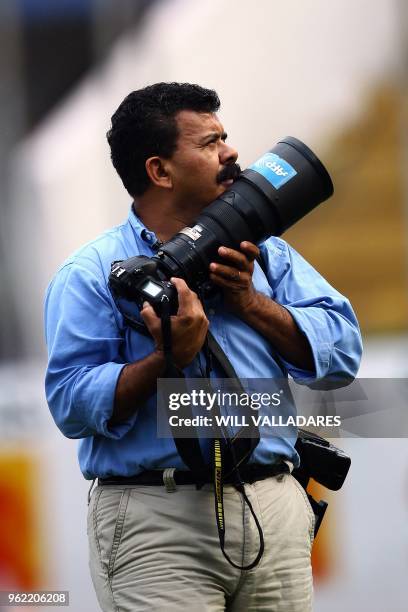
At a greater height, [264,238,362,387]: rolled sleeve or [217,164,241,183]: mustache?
[217,164,241,183]: mustache

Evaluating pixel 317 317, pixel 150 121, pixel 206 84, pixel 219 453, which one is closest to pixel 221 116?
pixel 206 84

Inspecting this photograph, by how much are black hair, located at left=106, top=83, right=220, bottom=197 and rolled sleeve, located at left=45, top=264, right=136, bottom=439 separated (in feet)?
1.01

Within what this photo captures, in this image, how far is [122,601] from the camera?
2236 millimetres

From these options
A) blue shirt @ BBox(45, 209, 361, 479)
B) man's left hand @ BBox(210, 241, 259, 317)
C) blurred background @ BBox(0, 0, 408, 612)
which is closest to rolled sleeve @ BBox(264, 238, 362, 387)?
blue shirt @ BBox(45, 209, 361, 479)

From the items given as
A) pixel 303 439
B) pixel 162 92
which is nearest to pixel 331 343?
pixel 303 439

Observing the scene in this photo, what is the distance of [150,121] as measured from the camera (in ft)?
8.06

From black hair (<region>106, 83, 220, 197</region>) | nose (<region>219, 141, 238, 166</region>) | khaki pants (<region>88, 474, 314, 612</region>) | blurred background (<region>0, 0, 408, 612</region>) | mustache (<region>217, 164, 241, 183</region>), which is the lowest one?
khaki pants (<region>88, 474, 314, 612</region>)

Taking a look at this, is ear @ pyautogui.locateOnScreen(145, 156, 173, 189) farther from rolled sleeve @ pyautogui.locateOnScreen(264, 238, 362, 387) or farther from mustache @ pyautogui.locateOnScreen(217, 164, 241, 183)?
rolled sleeve @ pyautogui.locateOnScreen(264, 238, 362, 387)

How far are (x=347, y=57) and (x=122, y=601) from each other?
294 centimetres

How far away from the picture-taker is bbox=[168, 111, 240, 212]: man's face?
2.40 metres

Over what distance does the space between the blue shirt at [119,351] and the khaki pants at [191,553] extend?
0.07 meters

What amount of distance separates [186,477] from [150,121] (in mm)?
798

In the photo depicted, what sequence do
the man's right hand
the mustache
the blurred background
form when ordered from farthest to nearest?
the blurred background, the mustache, the man's right hand

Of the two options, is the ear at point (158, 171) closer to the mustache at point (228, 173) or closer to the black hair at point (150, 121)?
the black hair at point (150, 121)
